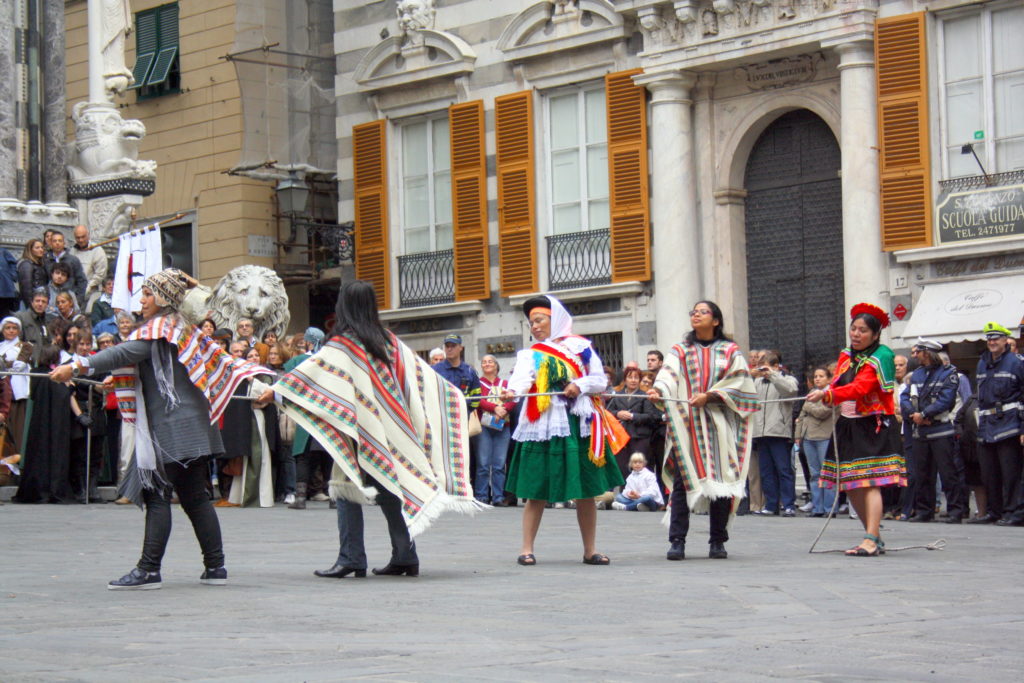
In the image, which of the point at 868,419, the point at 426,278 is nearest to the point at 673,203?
the point at 426,278

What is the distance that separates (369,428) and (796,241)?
1541cm

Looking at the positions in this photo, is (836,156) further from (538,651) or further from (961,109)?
(538,651)

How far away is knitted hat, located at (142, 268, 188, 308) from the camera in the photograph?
1043 centimetres

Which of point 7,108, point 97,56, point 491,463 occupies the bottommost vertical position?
point 491,463

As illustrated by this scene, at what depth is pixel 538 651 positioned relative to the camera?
290 inches

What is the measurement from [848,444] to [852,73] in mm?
11414

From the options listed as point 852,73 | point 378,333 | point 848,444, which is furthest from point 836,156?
point 378,333

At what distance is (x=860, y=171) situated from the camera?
76.4 feet

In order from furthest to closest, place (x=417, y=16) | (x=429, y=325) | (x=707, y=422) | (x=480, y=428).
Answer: (x=429, y=325), (x=417, y=16), (x=480, y=428), (x=707, y=422)

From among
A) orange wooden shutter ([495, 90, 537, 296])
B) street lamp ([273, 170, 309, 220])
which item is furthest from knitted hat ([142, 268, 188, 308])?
street lamp ([273, 170, 309, 220])

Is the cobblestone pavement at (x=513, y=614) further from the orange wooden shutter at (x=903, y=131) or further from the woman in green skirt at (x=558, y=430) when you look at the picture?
the orange wooden shutter at (x=903, y=131)

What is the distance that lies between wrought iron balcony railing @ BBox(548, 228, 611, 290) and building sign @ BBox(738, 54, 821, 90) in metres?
2.96

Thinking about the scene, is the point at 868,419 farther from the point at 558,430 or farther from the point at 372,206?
the point at 372,206

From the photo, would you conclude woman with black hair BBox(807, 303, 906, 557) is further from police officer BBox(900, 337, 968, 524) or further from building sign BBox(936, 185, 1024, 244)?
building sign BBox(936, 185, 1024, 244)
